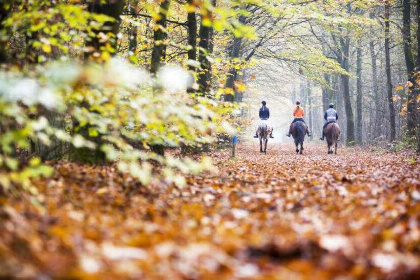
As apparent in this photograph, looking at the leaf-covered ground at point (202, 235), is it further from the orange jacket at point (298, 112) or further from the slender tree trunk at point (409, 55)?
the slender tree trunk at point (409, 55)

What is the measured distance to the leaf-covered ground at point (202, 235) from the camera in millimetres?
2318

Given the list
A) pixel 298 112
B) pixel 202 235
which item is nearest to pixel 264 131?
pixel 298 112

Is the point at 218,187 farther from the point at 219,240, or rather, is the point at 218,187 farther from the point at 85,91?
the point at 219,240

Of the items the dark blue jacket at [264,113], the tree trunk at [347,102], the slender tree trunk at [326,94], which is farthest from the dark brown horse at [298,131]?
the slender tree trunk at [326,94]

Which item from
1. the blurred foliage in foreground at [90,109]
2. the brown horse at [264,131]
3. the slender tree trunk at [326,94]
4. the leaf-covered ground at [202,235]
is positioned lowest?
the leaf-covered ground at [202,235]

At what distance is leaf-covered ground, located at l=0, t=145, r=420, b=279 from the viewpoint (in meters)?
2.32

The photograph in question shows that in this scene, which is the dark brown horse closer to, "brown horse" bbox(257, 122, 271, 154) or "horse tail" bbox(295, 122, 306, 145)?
"horse tail" bbox(295, 122, 306, 145)

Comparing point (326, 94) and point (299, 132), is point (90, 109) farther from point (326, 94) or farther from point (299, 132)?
point (326, 94)

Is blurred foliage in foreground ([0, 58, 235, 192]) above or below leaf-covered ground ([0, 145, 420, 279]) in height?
above

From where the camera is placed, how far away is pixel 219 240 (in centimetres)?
291

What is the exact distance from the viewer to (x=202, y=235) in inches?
123

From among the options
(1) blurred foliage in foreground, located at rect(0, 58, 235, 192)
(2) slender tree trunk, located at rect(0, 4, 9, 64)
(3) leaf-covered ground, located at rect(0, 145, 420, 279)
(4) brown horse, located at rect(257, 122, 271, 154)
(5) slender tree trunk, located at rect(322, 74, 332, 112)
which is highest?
(5) slender tree trunk, located at rect(322, 74, 332, 112)

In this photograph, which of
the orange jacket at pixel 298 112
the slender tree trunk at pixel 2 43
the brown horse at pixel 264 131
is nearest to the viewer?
the slender tree trunk at pixel 2 43

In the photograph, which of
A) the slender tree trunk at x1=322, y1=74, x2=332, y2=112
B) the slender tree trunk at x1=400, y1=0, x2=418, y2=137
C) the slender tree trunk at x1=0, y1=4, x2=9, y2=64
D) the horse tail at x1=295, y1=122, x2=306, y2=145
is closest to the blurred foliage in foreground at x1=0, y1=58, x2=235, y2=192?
the slender tree trunk at x1=0, y1=4, x2=9, y2=64
